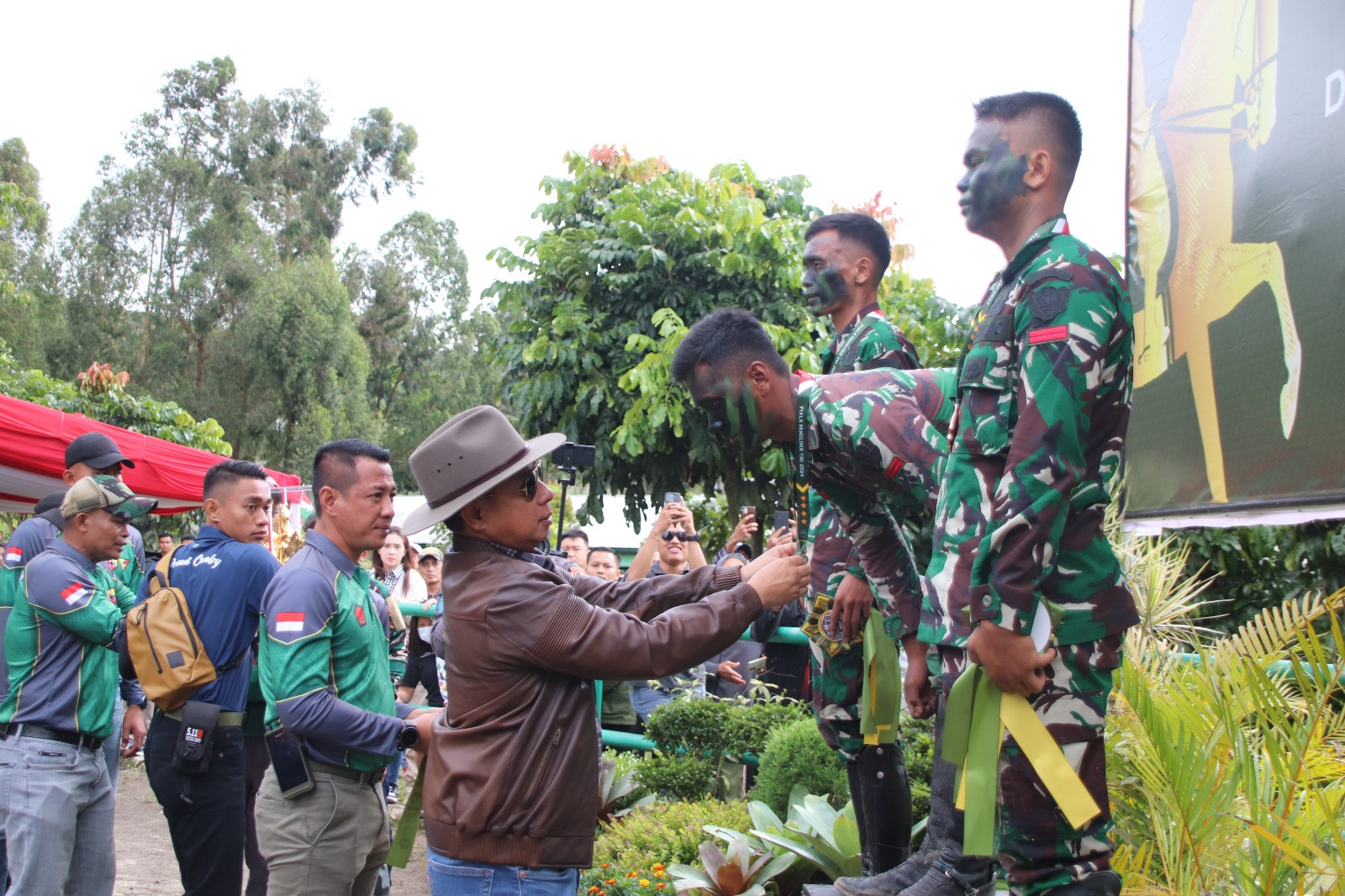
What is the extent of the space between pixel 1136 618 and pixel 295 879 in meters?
3.02

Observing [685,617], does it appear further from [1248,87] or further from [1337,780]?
[1248,87]

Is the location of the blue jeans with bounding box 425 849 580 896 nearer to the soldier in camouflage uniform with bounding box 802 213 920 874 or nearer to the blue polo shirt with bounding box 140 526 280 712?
the soldier in camouflage uniform with bounding box 802 213 920 874

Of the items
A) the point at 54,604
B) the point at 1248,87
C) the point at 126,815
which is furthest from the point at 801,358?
the point at 126,815

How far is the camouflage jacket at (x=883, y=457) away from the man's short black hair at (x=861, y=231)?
87 centimetres

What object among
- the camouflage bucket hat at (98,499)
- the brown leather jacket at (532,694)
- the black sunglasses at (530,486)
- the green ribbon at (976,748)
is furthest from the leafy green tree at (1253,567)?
the camouflage bucket hat at (98,499)

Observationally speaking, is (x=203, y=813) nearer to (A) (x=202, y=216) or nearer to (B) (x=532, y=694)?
(B) (x=532, y=694)

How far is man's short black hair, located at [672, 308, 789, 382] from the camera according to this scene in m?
3.53

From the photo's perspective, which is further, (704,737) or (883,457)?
(704,737)

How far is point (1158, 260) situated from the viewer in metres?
6.32

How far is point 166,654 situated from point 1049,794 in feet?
13.1

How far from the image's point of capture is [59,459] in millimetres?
9406

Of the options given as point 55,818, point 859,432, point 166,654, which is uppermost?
point 859,432

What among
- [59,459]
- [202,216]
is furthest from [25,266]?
[59,459]

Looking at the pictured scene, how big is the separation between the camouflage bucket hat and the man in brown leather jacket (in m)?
3.09
